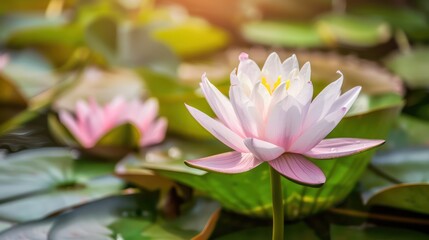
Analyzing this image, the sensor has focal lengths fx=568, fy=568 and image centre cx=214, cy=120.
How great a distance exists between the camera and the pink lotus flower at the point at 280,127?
1.48ft

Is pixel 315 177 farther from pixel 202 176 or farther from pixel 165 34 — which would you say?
pixel 165 34

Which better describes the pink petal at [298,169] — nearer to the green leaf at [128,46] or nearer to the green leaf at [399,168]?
the green leaf at [399,168]

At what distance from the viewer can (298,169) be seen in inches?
17.6

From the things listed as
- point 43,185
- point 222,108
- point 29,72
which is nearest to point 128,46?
point 29,72

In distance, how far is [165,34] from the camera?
146 cm

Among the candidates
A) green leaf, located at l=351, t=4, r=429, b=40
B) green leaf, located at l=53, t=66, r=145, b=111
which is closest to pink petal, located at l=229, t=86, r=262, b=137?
green leaf, located at l=53, t=66, r=145, b=111

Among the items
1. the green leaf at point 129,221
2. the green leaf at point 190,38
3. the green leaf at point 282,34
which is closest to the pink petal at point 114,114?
the green leaf at point 129,221

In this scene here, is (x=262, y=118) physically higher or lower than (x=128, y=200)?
higher

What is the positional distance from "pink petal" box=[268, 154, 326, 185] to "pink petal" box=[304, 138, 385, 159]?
0.01 meters

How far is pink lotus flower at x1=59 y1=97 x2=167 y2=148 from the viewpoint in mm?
837

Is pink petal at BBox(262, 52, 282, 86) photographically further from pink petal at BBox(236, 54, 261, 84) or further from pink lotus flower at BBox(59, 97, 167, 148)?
pink lotus flower at BBox(59, 97, 167, 148)

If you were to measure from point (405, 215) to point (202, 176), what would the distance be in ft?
0.79

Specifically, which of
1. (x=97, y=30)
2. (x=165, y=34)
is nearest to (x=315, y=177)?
(x=97, y=30)

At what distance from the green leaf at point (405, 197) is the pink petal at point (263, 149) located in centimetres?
21
